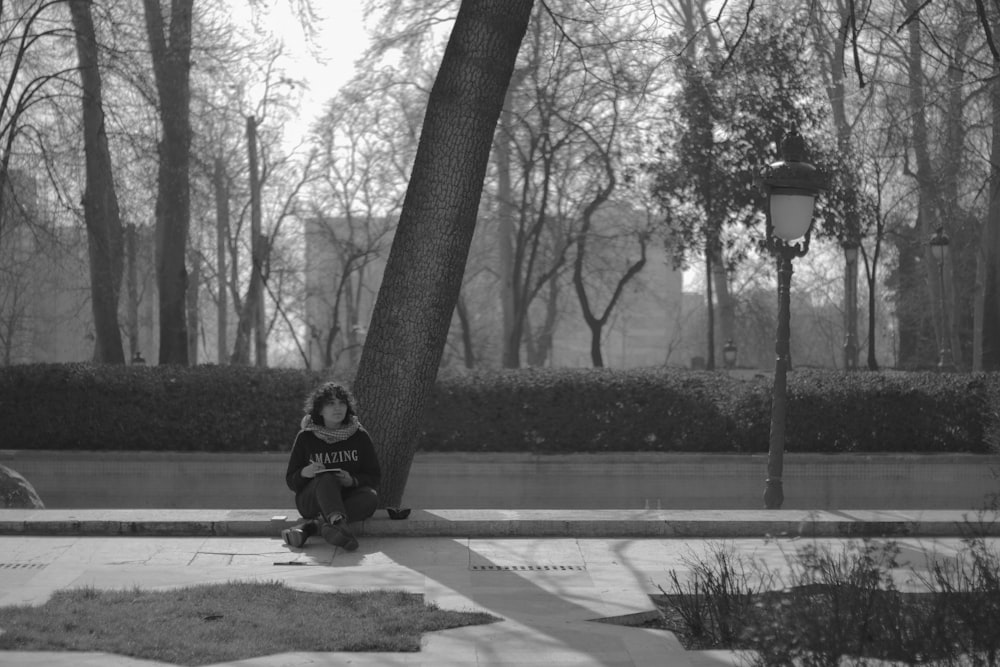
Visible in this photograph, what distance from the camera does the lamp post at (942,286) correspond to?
29.0 m

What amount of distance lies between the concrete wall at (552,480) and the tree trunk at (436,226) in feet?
18.6

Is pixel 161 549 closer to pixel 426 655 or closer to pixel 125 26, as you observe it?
pixel 426 655

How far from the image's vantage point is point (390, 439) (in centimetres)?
995

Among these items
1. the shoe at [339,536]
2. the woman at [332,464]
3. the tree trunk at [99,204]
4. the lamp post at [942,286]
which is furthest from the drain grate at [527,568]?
the lamp post at [942,286]

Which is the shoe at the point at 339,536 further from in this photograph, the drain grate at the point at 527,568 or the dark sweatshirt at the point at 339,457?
the drain grate at the point at 527,568

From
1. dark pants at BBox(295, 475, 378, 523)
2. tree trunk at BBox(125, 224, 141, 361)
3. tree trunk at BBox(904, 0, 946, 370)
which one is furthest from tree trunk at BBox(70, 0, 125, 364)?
tree trunk at BBox(904, 0, 946, 370)

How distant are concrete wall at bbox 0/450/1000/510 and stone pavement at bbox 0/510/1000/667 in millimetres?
5331

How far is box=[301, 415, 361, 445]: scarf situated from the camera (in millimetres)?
8992

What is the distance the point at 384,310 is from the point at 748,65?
16387 millimetres

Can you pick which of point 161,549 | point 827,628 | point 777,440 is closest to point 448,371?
point 777,440

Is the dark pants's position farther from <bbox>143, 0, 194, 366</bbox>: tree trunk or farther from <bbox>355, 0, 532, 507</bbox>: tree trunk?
<bbox>143, 0, 194, 366</bbox>: tree trunk

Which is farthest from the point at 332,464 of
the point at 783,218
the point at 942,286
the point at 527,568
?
the point at 942,286

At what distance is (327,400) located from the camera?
895cm

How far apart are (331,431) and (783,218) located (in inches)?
209
